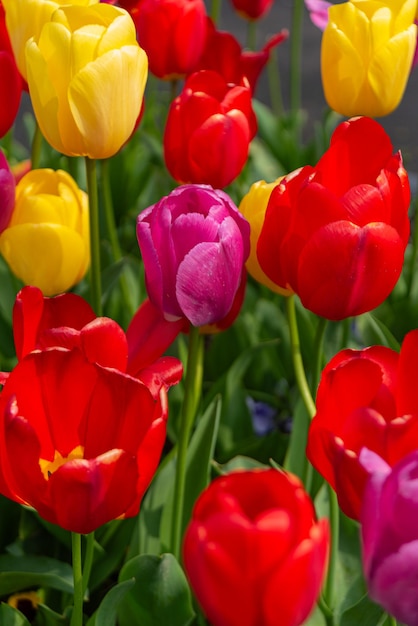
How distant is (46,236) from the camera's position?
106 centimetres

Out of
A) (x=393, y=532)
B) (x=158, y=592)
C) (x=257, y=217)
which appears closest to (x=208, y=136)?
(x=257, y=217)

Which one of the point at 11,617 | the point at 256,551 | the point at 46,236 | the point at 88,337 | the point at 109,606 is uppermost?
the point at 256,551

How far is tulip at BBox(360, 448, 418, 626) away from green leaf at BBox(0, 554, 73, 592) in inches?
20.0

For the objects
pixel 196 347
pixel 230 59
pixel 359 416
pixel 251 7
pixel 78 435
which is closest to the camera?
pixel 359 416

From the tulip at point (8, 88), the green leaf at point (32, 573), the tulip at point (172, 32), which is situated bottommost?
the green leaf at point (32, 573)

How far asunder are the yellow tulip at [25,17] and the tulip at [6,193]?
14 cm

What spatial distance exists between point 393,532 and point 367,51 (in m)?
0.70

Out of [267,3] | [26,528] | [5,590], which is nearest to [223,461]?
[26,528]

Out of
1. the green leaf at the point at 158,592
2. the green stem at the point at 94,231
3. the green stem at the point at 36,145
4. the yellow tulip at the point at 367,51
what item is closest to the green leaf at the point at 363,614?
the green leaf at the point at 158,592

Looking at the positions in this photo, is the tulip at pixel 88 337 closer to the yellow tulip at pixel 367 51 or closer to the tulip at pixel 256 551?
the tulip at pixel 256 551

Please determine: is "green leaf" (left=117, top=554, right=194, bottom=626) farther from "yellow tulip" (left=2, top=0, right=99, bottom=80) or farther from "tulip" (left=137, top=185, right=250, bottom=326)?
"yellow tulip" (left=2, top=0, right=99, bottom=80)

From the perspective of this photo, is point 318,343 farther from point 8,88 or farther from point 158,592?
point 8,88

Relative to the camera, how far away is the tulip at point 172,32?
1336 millimetres

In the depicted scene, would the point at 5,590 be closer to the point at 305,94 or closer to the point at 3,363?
the point at 3,363
